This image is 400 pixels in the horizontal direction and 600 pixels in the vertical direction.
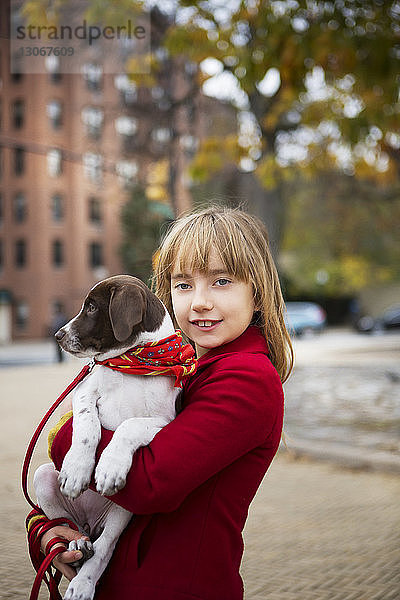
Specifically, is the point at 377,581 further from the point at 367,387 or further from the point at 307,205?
the point at 307,205

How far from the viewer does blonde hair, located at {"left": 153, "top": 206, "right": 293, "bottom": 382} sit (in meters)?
2.13

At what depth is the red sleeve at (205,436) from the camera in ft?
5.98

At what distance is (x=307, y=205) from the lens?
30766 mm

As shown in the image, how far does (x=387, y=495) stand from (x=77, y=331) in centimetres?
497

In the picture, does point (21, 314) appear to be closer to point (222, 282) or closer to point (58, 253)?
point (58, 253)

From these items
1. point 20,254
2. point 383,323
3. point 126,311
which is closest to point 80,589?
point 126,311

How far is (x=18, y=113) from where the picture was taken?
133 ft

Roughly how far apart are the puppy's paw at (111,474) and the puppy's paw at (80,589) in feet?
1.07

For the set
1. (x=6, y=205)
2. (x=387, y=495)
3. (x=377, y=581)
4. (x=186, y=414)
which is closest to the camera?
(x=186, y=414)

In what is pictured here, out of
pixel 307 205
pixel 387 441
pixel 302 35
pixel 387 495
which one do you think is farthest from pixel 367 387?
pixel 307 205

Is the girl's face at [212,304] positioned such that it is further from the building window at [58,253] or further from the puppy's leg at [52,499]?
the building window at [58,253]

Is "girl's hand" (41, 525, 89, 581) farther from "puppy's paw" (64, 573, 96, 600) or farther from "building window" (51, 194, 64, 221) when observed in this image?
"building window" (51, 194, 64, 221)

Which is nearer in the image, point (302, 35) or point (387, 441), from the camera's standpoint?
point (302, 35)

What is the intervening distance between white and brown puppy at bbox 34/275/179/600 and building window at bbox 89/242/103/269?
43551 millimetres
